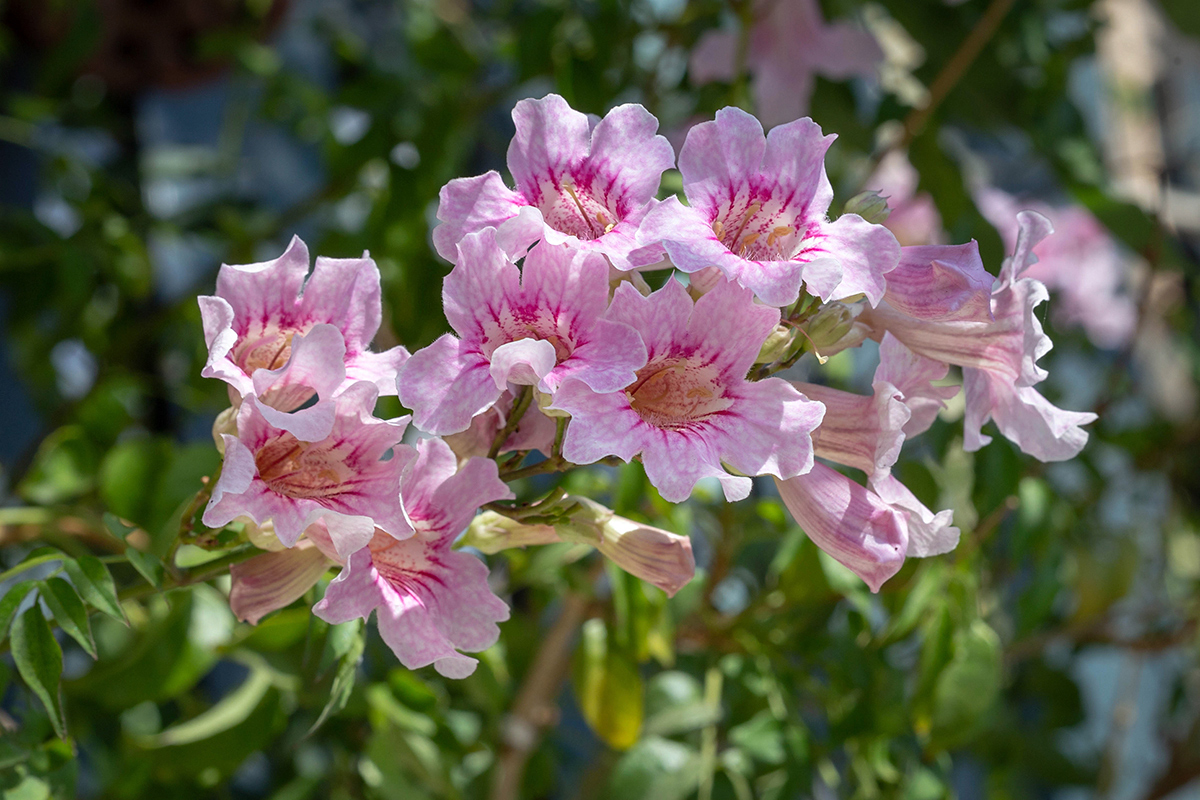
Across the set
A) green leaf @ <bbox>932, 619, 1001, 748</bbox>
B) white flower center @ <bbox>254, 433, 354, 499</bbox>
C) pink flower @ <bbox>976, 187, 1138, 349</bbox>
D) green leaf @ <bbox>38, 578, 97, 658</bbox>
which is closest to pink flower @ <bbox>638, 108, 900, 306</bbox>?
white flower center @ <bbox>254, 433, 354, 499</bbox>

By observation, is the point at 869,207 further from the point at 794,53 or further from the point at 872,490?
the point at 794,53

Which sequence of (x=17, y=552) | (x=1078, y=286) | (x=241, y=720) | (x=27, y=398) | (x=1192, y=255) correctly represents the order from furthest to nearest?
1. (x=1192, y=255)
2. (x=1078, y=286)
3. (x=27, y=398)
4. (x=17, y=552)
5. (x=241, y=720)

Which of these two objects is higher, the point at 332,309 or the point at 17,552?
the point at 332,309

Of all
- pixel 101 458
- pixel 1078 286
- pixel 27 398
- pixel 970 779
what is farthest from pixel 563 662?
pixel 970 779

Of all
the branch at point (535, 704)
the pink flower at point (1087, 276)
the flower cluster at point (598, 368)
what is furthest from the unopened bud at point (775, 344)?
the pink flower at point (1087, 276)

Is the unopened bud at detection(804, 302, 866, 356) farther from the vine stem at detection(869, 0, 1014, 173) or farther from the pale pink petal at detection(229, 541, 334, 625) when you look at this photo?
the vine stem at detection(869, 0, 1014, 173)

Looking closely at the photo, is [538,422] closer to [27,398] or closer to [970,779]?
[27,398]

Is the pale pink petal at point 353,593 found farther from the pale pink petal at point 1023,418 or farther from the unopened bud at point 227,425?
the pale pink petal at point 1023,418
